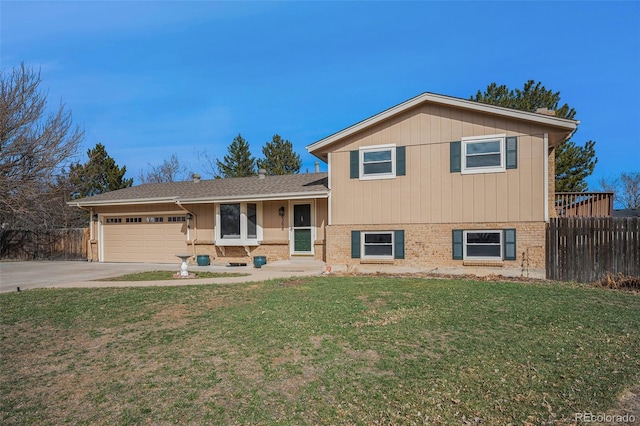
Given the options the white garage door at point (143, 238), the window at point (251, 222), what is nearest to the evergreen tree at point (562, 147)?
the window at point (251, 222)

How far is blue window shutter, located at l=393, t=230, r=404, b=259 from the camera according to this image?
42.7ft

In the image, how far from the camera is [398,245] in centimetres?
1305

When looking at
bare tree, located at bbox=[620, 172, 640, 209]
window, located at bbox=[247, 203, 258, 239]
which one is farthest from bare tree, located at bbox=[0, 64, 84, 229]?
bare tree, located at bbox=[620, 172, 640, 209]

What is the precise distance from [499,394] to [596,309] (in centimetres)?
474

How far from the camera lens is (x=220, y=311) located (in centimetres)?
711

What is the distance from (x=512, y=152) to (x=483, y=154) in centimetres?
82

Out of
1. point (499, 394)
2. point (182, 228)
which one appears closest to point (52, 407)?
point (499, 394)

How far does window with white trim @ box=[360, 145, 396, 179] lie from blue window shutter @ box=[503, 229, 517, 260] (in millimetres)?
3975

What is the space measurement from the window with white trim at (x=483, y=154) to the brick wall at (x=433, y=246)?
175 centimetres

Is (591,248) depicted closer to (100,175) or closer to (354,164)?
(354,164)

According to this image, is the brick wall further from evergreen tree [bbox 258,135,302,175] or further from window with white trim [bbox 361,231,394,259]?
evergreen tree [bbox 258,135,302,175]

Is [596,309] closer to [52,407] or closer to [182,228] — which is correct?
[52,407]

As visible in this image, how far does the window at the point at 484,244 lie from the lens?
38.9ft

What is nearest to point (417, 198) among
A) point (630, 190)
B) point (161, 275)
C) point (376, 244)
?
point (376, 244)
